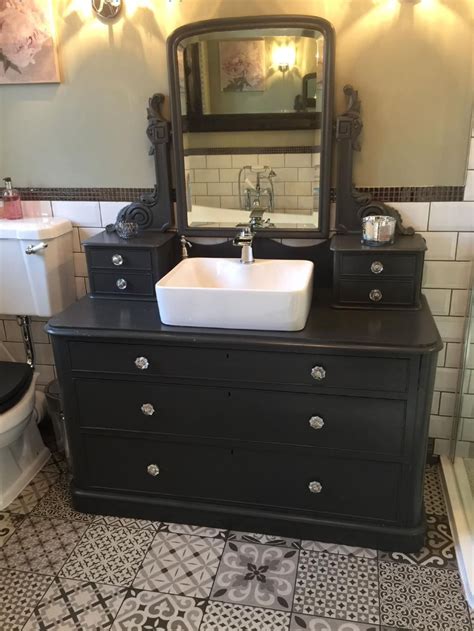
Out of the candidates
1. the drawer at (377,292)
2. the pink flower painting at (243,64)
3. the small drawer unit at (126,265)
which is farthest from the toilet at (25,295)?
the drawer at (377,292)

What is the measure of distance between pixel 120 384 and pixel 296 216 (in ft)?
2.86

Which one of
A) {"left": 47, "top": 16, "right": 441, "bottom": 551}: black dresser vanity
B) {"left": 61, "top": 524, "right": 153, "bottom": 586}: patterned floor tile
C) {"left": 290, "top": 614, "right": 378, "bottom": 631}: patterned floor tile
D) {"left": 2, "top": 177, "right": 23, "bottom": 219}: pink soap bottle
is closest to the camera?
{"left": 290, "top": 614, "right": 378, "bottom": 631}: patterned floor tile

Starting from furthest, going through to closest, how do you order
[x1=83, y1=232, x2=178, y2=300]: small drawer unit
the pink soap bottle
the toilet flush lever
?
the pink soap bottle → the toilet flush lever → [x1=83, y1=232, x2=178, y2=300]: small drawer unit

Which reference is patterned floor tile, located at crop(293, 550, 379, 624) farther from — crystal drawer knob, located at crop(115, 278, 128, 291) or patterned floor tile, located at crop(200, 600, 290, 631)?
crystal drawer knob, located at crop(115, 278, 128, 291)

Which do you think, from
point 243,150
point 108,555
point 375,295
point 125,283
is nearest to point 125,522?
point 108,555

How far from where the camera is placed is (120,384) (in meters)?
1.87

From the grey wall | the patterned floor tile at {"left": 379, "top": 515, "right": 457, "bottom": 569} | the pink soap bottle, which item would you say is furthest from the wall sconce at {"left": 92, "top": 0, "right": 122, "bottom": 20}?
the patterned floor tile at {"left": 379, "top": 515, "right": 457, "bottom": 569}

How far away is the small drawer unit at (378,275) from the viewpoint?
1823 millimetres

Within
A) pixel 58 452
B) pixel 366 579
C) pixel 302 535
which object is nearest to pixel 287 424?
pixel 302 535

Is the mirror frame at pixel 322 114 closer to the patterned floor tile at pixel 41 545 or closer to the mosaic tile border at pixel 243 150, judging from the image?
the mosaic tile border at pixel 243 150

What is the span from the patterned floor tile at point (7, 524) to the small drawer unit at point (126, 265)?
0.88 metres

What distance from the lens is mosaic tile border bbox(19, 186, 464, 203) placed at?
6.41 ft

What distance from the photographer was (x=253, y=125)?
1965 mm

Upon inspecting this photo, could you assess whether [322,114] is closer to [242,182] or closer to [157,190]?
[242,182]
